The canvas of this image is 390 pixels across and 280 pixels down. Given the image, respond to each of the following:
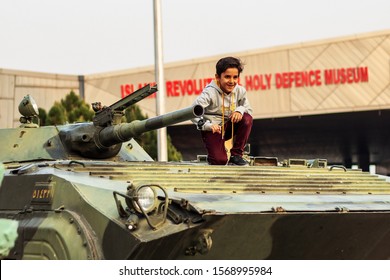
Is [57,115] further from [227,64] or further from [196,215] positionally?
[196,215]

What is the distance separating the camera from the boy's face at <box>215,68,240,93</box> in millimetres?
8789

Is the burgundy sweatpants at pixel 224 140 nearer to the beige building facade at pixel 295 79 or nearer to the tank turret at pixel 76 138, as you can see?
the tank turret at pixel 76 138

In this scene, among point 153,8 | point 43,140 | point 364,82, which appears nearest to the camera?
point 43,140

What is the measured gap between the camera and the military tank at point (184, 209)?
21.4 feet

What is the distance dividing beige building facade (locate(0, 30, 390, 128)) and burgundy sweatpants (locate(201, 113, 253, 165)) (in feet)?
64.8

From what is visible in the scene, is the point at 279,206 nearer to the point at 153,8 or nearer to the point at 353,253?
the point at 353,253

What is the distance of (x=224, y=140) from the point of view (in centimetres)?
908

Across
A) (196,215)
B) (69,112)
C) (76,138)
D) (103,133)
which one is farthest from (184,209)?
(69,112)

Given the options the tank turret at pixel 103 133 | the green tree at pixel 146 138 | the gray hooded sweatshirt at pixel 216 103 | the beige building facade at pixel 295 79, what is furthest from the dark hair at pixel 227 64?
the beige building facade at pixel 295 79

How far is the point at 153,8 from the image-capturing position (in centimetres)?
1897

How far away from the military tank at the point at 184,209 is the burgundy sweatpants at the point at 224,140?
17.8 inches

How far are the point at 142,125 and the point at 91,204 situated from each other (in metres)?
1.90
